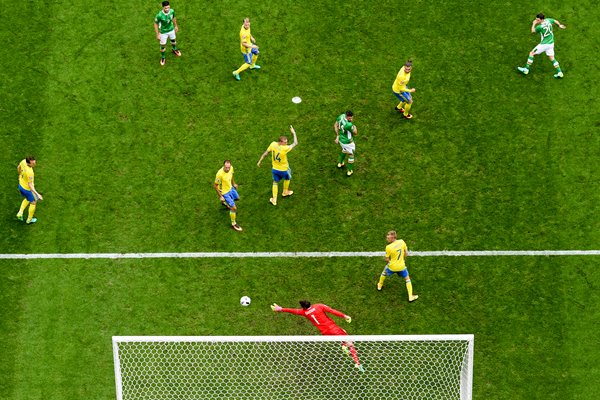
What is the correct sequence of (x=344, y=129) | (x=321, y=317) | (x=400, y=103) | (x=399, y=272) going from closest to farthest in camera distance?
1. (x=321, y=317)
2. (x=399, y=272)
3. (x=344, y=129)
4. (x=400, y=103)

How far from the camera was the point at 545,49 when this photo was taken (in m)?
26.7

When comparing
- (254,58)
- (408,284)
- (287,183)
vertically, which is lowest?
(408,284)

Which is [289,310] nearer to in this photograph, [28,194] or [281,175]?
[281,175]

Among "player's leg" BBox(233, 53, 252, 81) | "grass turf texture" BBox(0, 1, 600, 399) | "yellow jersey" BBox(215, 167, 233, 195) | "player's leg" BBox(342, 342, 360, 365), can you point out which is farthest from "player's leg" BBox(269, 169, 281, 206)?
"player's leg" BBox(342, 342, 360, 365)

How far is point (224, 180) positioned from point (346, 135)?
313 cm

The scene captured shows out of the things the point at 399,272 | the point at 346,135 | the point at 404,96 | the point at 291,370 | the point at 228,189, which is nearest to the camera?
the point at 291,370

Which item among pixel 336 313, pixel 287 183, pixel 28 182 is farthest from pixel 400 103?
pixel 28 182

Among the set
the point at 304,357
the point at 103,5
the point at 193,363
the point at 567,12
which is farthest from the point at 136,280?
the point at 567,12

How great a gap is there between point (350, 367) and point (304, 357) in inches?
39.5

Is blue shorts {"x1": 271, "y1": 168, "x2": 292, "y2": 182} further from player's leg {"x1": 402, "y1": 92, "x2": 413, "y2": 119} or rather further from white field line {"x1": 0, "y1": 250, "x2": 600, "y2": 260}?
player's leg {"x1": 402, "y1": 92, "x2": 413, "y2": 119}

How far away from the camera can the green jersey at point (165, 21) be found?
2664cm

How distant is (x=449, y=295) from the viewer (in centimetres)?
2348

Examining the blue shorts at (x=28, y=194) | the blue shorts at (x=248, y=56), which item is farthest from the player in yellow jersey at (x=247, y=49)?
the blue shorts at (x=28, y=194)

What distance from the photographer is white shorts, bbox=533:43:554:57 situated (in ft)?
87.4
